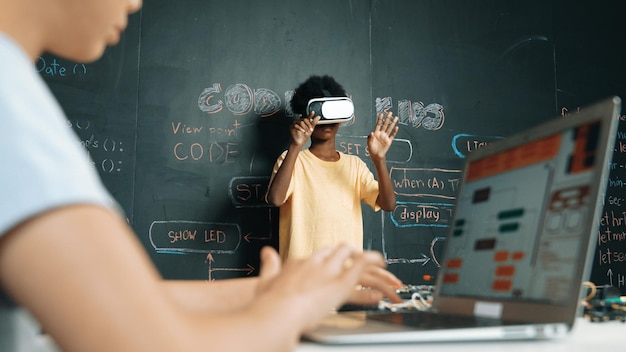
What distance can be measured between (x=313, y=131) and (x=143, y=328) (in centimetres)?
267

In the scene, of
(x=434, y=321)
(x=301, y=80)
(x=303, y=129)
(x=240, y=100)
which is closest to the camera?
(x=434, y=321)

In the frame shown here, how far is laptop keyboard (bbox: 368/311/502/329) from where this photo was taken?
0.75 meters

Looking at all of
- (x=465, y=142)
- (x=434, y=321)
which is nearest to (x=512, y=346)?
(x=434, y=321)

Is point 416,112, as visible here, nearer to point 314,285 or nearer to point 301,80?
point 301,80

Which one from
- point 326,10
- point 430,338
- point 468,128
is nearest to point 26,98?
point 430,338

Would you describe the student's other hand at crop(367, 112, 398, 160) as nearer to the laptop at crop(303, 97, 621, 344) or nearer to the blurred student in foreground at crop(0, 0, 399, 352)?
the laptop at crop(303, 97, 621, 344)

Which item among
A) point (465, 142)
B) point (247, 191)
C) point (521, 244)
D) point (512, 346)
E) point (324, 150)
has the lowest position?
point (512, 346)

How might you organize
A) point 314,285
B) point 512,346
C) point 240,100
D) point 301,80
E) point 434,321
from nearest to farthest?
point 314,285
point 512,346
point 434,321
point 240,100
point 301,80

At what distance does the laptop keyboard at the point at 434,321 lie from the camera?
75 cm

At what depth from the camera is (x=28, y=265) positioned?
0.38 m

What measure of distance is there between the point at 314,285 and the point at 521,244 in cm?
42

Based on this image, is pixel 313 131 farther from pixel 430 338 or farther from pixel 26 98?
pixel 26 98

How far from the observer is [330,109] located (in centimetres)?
300

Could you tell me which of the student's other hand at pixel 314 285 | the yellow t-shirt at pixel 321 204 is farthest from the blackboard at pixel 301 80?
A: the student's other hand at pixel 314 285
